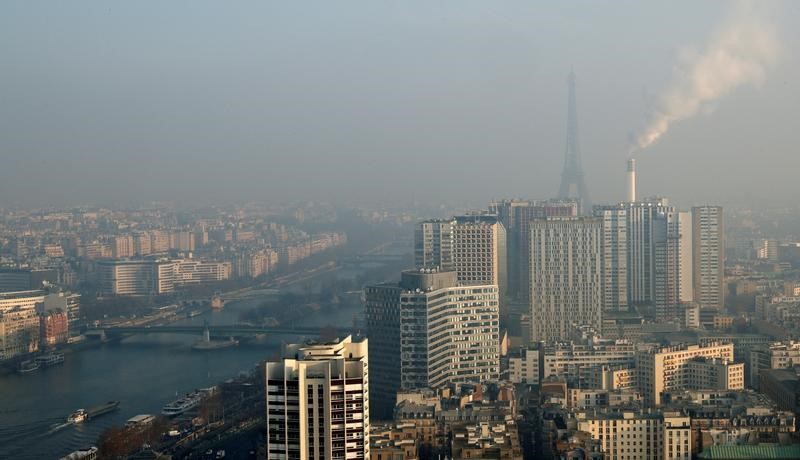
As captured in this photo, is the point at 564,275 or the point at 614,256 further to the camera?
the point at 614,256

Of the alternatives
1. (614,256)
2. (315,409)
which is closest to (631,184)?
(614,256)

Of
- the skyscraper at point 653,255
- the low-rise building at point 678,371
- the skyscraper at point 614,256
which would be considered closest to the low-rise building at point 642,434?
the low-rise building at point 678,371

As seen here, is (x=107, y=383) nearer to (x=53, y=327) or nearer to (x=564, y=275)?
(x=53, y=327)

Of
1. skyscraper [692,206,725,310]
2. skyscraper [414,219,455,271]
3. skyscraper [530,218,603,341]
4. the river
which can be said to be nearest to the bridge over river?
the river

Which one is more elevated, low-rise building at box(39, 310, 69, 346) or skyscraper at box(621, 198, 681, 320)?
skyscraper at box(621, 198, 681, 320)

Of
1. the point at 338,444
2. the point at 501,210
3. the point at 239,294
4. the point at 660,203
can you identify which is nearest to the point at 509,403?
the point at 338,444

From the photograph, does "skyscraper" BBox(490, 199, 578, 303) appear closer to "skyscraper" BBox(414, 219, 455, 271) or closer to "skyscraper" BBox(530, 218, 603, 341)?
"skyscraper" BBox(530, 218, 603, 341)

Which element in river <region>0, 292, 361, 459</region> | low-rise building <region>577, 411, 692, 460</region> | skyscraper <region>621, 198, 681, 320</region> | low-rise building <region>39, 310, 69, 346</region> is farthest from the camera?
low-rise building <region>39, 310, 69, 346</region>
